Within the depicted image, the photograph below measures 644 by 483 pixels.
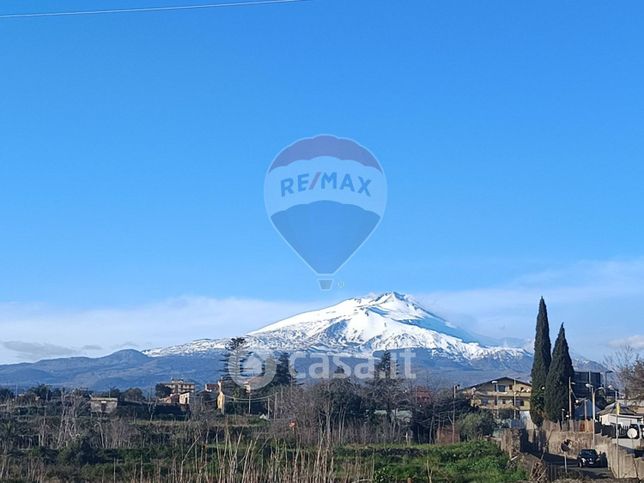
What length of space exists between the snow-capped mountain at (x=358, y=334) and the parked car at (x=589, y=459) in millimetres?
77200

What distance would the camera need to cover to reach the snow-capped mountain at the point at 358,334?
117312mm

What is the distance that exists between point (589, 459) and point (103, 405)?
21.1m

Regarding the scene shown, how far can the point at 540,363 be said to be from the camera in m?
36.4

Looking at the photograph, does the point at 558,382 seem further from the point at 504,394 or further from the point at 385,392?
the point at 504,394

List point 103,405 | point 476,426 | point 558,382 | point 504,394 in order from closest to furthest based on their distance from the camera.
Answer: point 476,426
point 558,382
point 103,405
point 504,394

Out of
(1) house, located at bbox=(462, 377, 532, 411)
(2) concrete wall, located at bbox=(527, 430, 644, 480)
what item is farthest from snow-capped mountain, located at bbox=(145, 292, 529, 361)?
(2) concrete wall, located at bbox=(527, 430, 644, 480)

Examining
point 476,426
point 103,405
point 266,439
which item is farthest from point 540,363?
point 266,439

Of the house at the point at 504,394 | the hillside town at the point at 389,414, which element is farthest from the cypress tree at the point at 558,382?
the house at the point at 504,394

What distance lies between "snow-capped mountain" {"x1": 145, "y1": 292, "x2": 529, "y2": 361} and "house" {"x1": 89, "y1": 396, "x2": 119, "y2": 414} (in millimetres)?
62431

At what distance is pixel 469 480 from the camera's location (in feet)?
63.0

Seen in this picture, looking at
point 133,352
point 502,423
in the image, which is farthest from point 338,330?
point 502,423

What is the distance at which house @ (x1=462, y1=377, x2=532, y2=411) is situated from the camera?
5050cm

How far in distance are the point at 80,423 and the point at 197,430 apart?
5049 mm

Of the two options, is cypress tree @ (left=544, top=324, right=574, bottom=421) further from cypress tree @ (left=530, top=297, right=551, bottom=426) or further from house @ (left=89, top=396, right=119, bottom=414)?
house @ (left=89, top=396, right=119, bottom=414)
